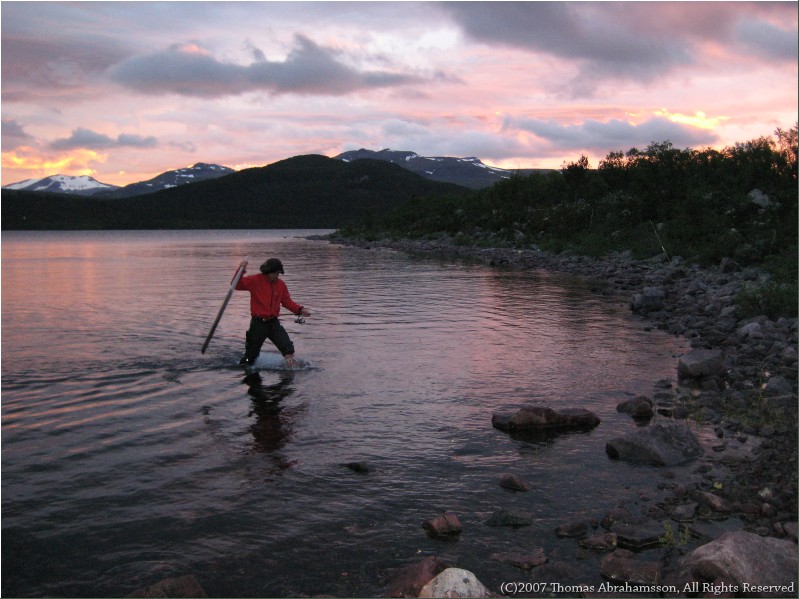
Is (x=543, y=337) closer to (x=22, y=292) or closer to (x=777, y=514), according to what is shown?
(x=777, y=514)

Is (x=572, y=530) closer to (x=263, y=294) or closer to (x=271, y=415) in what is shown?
(x=271, y=415)

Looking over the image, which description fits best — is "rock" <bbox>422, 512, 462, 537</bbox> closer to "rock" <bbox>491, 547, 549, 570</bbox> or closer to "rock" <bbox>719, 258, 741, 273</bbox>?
"rock" <bbox>491, 547, 549, 570</bbox>

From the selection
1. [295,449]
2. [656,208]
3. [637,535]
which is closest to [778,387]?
[637,535]

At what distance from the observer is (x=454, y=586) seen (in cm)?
502

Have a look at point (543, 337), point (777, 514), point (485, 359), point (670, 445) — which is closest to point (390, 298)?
point (543, 337)

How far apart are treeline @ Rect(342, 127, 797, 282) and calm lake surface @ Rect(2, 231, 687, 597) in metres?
11.4

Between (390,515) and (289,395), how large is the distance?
484 centimetres

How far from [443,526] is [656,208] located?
44865 mm

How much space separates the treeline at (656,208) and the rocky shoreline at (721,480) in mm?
7131

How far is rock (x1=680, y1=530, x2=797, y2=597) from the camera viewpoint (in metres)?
5.04

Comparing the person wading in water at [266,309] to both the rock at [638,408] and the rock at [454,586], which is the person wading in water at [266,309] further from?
the rock at [454,586]

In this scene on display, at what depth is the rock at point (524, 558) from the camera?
572 centimetres

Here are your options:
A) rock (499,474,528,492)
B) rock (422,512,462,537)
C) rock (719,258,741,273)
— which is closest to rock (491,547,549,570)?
rock (422,512,462,537)

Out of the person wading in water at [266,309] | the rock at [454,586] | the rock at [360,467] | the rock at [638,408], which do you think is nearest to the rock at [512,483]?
the rock at [360,467]
